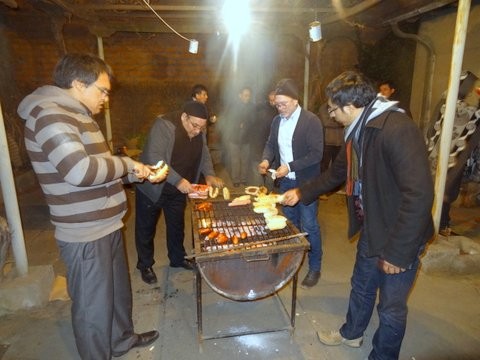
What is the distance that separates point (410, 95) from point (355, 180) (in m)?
7.72

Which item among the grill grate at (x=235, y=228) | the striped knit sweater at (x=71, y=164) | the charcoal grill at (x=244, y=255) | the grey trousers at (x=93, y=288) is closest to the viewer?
the striped knit sweater at (x=71, y=164)

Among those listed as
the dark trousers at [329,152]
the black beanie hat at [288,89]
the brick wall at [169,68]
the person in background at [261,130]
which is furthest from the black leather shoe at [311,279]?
the brick wall at [169,68]

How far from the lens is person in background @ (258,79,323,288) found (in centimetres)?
398

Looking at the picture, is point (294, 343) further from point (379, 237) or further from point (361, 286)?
point (379, 237)

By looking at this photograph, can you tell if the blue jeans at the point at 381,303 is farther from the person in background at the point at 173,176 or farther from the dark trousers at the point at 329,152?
the dark trousers at the point at 329,152

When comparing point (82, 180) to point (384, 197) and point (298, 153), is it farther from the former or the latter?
point (298, 153)

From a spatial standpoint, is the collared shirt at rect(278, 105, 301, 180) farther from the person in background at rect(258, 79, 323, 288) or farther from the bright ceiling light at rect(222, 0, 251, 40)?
the bright ceiling light at rect(222, 0, 251, 40)

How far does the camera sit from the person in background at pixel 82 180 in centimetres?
222

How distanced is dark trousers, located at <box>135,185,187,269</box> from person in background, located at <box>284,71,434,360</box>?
2.22m

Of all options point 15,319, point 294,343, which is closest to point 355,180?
point 294,343

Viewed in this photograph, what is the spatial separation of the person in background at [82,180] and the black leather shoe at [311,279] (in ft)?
8.06

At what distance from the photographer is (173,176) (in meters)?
3.72

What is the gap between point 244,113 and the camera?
24.2ft

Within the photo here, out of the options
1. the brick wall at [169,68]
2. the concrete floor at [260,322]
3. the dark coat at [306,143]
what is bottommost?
the concrete floor at [260,322]
